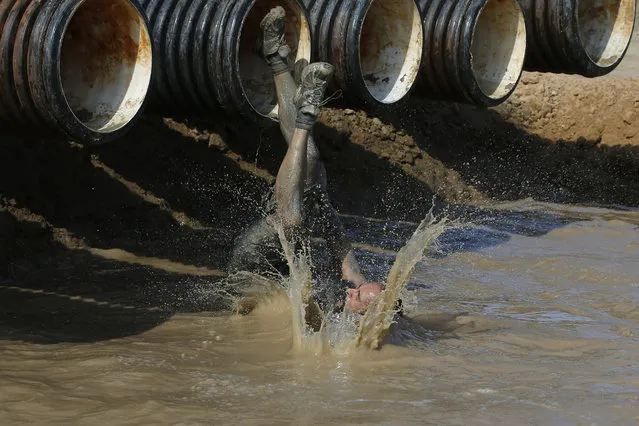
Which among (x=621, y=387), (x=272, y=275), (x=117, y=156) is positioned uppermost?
(x=117, y=156)

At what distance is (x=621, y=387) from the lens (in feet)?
17.4

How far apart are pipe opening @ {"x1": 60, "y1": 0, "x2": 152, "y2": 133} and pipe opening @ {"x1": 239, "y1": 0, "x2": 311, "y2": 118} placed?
103cm

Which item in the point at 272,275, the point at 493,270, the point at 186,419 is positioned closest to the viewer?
the point at 186,419

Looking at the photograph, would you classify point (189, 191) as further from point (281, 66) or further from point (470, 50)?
point (470, 50)

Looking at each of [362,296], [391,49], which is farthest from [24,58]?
[391,49]

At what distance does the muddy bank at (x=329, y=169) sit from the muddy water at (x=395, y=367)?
150cm

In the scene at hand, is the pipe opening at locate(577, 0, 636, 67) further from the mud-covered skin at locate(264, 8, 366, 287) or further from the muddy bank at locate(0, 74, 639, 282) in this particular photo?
the mud-covered skin at locate(264, 8, 366, 287)

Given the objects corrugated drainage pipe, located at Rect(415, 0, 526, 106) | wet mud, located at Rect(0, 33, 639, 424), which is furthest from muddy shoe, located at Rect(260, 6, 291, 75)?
corrugated drainage pipe, located at Rect(415, 0, 526, 106)

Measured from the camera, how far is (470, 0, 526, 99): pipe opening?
9148 millimetres

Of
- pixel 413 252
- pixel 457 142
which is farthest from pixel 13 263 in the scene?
pixel 457 142

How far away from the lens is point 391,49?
854cm

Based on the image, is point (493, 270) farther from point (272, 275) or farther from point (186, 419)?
point (186, 419)

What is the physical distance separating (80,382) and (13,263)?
2.24 m

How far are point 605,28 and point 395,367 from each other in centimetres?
563
